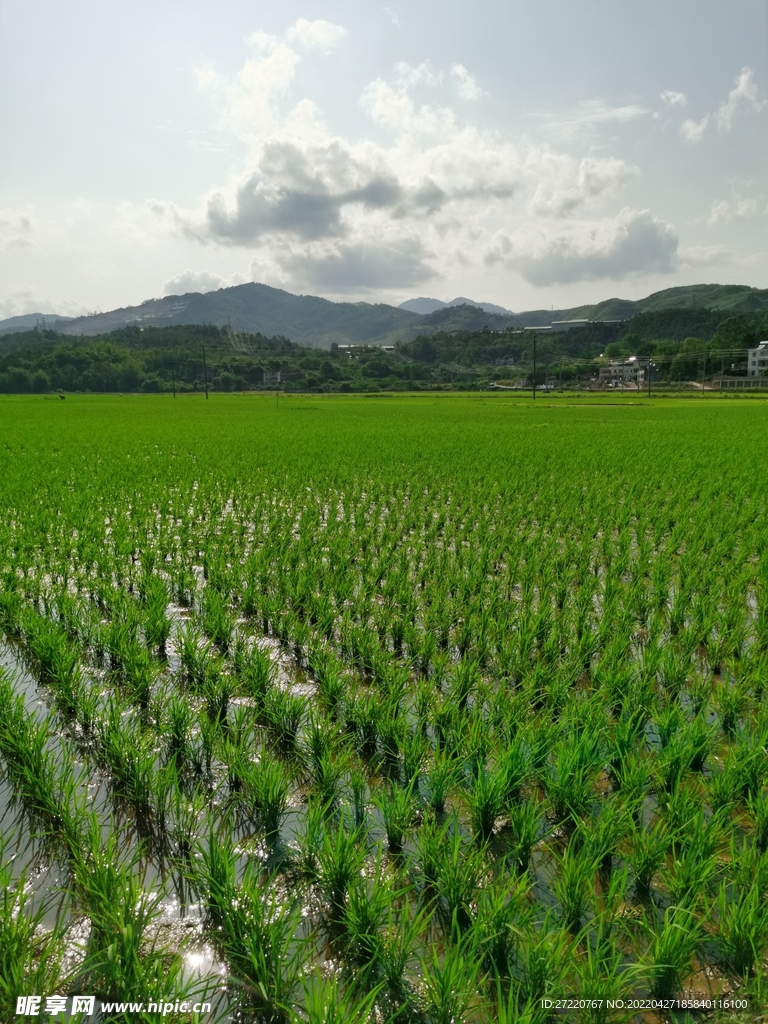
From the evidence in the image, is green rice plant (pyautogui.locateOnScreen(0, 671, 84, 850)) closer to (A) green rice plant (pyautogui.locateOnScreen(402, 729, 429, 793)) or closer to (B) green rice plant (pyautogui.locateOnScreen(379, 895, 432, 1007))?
(B) green rice plant (pyautogui.locateOnScreen(379, 895, 432, 1007))

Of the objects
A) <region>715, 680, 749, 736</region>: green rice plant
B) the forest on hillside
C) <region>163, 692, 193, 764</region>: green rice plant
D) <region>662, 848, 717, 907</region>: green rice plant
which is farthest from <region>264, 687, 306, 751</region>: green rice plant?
the forest on hillside

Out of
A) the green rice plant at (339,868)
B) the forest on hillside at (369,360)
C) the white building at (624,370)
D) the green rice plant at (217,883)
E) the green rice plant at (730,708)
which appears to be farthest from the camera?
the white building at (624,370)

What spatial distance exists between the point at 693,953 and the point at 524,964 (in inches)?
22.7

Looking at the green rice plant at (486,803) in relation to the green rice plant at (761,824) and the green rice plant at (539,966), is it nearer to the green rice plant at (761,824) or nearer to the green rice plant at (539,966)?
the green rice plant at (539,966)

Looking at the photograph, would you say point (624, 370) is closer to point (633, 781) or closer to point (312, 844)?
point (633, 781)

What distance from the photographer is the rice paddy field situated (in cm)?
191

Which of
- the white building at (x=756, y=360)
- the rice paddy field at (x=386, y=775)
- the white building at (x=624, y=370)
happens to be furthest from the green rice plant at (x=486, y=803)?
the white building at (x=624, y=370)

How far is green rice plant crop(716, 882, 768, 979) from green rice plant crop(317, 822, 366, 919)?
1.23 m

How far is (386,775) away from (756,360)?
7875 cm

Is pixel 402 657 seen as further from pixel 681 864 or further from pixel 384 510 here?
pixel 384 510

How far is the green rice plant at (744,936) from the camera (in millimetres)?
1938

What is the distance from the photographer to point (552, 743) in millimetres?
3051

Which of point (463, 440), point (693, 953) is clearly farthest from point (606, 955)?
point (463, 440)

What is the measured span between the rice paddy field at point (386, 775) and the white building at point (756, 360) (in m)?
71.4
